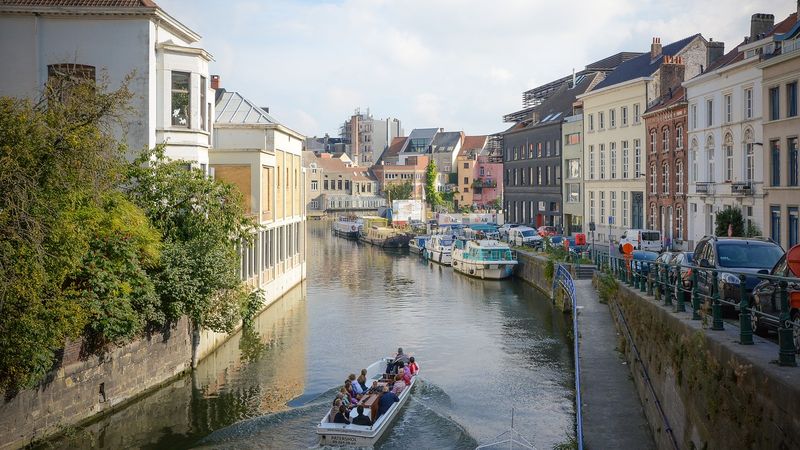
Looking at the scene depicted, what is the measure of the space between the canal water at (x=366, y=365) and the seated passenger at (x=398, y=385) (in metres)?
0.58

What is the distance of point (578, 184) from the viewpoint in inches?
2709

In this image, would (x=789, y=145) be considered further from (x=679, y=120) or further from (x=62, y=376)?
(x=62, y=376)

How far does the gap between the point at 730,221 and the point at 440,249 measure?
98.4 feet

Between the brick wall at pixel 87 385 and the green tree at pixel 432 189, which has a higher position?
the green tree at pixel 432 189

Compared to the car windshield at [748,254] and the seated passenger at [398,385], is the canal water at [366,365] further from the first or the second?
the car windshield at [748,254]

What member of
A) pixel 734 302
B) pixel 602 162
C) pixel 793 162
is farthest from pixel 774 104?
pixel 602 162

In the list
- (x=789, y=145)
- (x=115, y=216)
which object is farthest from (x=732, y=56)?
(x=115, y=216)

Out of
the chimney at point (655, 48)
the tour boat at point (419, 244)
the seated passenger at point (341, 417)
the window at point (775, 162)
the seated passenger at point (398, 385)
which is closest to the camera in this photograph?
the seated passenger at point (341, 417)

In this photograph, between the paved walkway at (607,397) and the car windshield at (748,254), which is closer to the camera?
the paved walkway at (607,397)

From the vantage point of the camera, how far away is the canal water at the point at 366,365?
20.0 m

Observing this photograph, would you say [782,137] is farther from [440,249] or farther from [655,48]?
[440,249]

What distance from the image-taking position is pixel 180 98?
30.1 meters

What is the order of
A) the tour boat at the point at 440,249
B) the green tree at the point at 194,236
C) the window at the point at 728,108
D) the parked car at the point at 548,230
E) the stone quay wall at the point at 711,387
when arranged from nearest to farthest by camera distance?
the stone quay wall at the point at 711,387 < the green tree at the point at 194,236 < the window at the point at 728,108 < the tour boat at the point at 440,249 < the parked car at the point at 548,230

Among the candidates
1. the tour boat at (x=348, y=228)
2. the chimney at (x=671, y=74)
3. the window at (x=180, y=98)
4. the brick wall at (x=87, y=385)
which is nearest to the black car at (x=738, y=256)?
the brick wall at (x=87, y=385)
